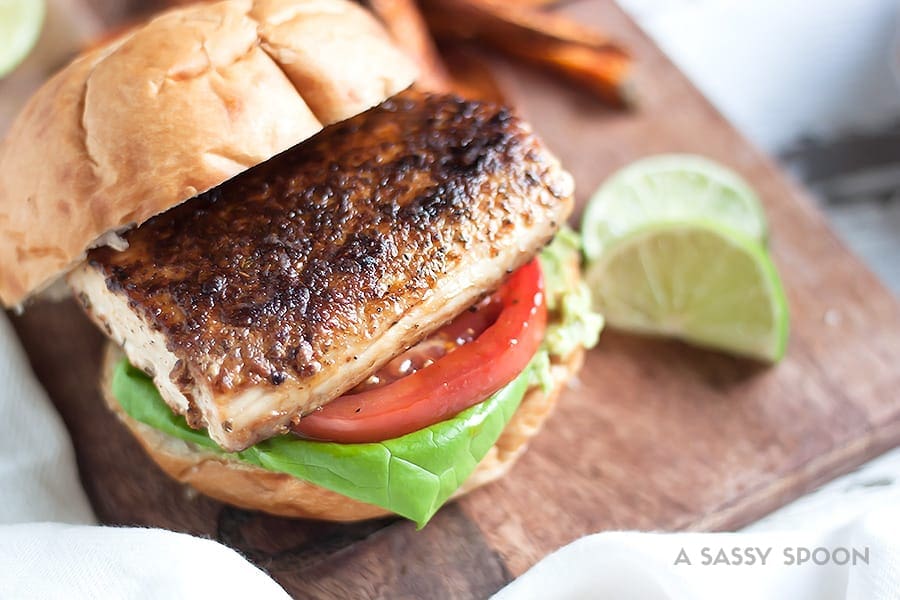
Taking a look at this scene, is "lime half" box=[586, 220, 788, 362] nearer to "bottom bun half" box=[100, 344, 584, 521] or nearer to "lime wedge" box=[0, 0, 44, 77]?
"bottom bun half" box=[100, 344, 584, 521]

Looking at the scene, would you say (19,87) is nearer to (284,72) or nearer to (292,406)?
(284,72)

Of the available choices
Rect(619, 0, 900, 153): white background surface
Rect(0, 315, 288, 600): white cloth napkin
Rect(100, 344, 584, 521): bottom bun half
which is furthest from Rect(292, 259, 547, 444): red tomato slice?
Rect(619, 0, 900, 153): white background surface

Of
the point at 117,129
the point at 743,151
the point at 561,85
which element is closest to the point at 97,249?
the point at 117,129

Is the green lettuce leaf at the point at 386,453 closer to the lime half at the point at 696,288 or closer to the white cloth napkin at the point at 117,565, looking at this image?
the white cloth napkin at the point at 117,565

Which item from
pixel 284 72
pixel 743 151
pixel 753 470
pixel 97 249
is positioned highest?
pixel 284 72

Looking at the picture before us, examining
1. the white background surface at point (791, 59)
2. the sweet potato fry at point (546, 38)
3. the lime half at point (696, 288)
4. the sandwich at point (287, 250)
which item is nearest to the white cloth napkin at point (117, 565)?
the sandwich at point (287, 250)

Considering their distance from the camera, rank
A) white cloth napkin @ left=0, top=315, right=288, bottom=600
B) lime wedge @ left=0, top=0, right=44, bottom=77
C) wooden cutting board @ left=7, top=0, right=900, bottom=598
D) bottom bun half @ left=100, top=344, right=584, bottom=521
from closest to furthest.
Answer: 1. white cloth napkin @ left=0, top=315, right=288, bottom=600
2. bottom bun half @ left=100, top=344, right=584, bottom=521
3. wooden cutting board @ left=7, top=0, right=900, bottom=598
4. lime wedge @ left=0, top=0, right=44, bottom=77
